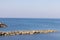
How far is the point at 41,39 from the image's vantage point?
3003 cm

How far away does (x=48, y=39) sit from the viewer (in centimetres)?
3022

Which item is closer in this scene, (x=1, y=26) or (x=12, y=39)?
(x=12, y=39)

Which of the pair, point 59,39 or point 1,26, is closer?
point 59,39

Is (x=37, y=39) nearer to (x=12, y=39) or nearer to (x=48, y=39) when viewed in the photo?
(x=48, y=39)

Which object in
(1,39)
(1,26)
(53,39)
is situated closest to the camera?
(1,39)

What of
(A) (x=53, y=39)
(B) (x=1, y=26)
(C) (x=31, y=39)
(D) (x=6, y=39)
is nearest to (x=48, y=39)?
(A) (x=53, y=39)

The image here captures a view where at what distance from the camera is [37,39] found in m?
30.1

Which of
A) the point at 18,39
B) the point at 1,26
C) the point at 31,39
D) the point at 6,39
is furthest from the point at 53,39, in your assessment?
the point at 1,26

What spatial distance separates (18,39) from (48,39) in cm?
483

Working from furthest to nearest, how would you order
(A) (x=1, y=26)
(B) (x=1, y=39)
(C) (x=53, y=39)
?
(A) (x=1, y=26), (C) (x=53, y=39), (B) (x=1, y=39)

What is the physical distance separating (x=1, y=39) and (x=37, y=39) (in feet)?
18.8

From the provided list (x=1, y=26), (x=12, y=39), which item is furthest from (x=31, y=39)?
(x=1, y=26)

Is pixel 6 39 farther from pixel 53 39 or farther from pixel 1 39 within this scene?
pixel 53 39

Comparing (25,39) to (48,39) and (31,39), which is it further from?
(48,39)
